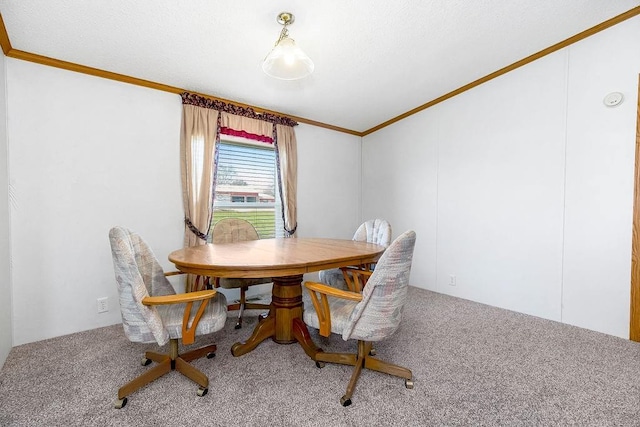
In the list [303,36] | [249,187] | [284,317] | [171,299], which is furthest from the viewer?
[249,187]

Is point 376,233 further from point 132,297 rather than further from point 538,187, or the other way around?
point 132,297

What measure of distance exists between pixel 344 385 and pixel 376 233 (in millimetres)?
1387

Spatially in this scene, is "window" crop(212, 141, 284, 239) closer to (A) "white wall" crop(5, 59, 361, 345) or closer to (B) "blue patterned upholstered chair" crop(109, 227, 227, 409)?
(A) "white wall" crop(5, 59, 361, 345)

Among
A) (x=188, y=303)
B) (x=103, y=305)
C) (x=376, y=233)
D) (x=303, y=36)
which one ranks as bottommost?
(x=103, y=305)

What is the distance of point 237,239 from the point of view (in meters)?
2.95

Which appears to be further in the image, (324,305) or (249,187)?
(249,187)

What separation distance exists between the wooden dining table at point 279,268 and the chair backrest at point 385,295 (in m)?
0.39

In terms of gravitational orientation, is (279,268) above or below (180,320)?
above

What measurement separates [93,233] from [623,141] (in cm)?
450

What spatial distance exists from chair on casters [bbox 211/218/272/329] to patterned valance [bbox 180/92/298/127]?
126 centimetres

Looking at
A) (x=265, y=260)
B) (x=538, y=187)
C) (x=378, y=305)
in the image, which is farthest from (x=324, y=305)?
(x=538, y=187)

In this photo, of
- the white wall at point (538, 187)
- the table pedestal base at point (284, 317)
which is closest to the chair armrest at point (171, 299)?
the table pedestal base at point (284, 317)

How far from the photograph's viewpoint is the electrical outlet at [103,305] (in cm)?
252

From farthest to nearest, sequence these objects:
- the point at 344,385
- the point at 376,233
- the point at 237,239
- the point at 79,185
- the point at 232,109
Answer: the point at 232,109, the point at 237,239, the point at 376,233, the point at 79,185, the point at 344,385
